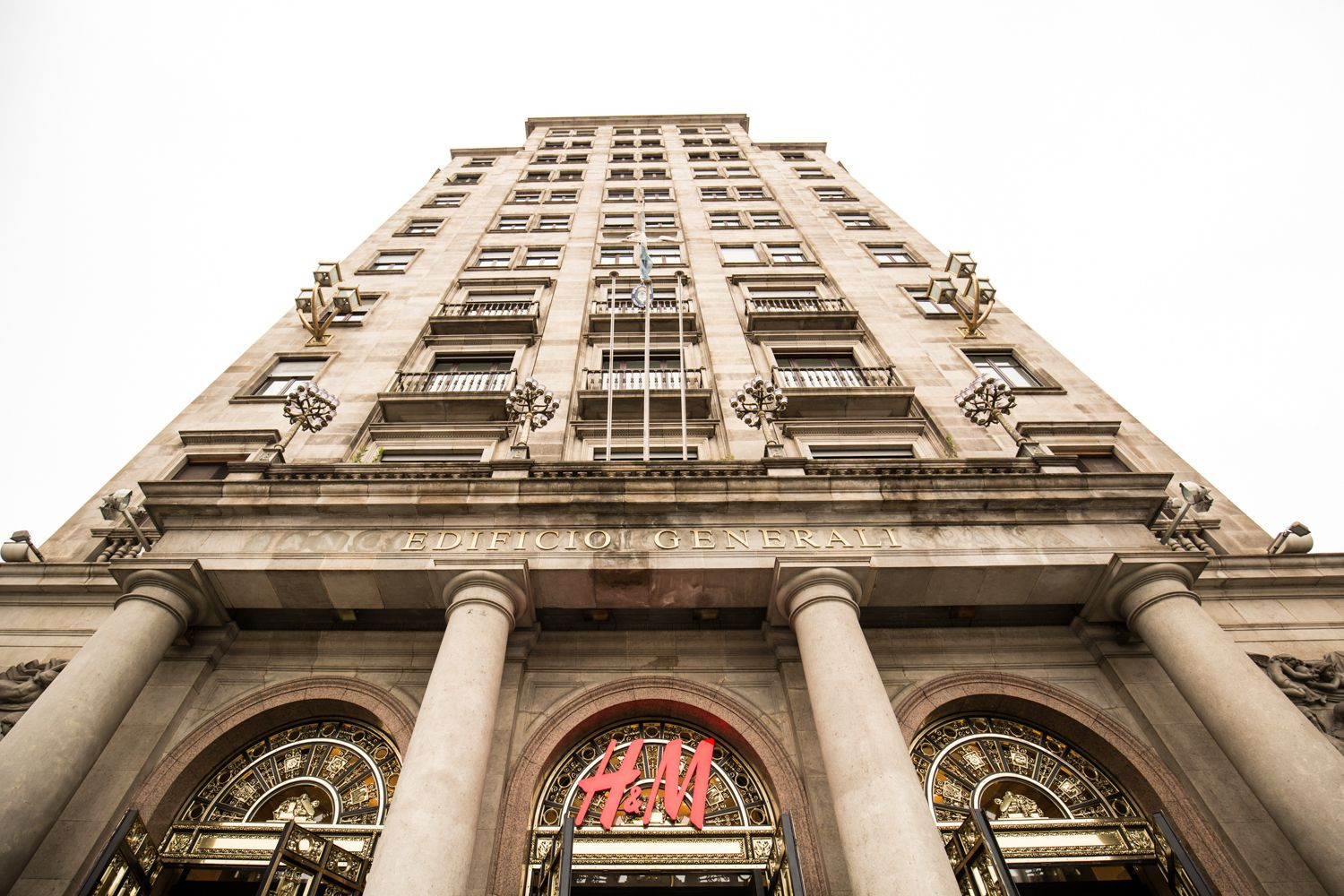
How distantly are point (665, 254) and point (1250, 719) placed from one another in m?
23.2

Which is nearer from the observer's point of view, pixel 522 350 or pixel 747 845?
pixel 747 845

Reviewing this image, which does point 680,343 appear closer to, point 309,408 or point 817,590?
point 309,408

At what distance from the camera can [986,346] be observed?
20.4 m

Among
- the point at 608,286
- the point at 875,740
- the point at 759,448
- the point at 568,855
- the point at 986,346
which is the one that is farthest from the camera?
the point at 608,286

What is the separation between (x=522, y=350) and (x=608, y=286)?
593 centimetres

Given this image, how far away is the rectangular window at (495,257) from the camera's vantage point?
1081 inches

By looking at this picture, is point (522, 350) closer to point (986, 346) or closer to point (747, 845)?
point (986, 346)

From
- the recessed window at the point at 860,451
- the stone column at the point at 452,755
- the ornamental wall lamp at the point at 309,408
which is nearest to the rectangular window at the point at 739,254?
the recessed window at the point at 860,451

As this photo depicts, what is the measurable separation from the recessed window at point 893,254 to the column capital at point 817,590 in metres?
18.5

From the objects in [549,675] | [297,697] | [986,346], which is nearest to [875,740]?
[549,675]

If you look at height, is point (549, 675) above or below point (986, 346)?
below

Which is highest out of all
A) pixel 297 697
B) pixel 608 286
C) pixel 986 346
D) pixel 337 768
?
pixel 608 286

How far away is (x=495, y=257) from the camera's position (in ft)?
92.5

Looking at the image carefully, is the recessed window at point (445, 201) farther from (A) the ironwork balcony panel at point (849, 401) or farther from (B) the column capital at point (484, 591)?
(B) the column capital at point (484, 591)
